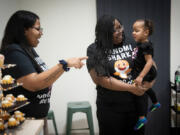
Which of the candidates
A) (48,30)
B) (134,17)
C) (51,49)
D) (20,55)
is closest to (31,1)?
(48,30)

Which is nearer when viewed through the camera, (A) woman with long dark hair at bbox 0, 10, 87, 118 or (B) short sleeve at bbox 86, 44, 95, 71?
(A) woman with long dark hair at bbox 0, 10, 87, 118

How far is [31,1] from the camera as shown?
3236 millimetres

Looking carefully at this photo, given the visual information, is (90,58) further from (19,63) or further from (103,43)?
→ (19,63)

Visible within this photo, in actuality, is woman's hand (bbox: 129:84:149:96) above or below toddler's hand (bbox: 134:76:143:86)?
A: below

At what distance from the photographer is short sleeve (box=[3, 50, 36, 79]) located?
1.30 metres

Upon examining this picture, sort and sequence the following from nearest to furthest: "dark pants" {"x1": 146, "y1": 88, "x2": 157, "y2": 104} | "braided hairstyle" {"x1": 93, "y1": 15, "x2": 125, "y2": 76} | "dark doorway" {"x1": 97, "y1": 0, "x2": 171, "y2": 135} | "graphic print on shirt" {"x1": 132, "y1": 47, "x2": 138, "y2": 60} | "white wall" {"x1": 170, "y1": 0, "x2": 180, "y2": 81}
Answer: "braided hairstyle" {"x1": 93, "y1": 15, "x2": 125, "y2": 76} → "graphic print on shirt" {"x1": 132, "y1": 47, "x2": 138, "y2": 60} → "dark pants" {"x1": 146, "y1": 88, "x2": 157, "y2": 104} → "dark doorway" {"x1": 97, "y1": 0, "x2": 171, "y2": 135} → "white wall" {"x1": 170, "y1": 0, "x2": 180, "y2": 81}

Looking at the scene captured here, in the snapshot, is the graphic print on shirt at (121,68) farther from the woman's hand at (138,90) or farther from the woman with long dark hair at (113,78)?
the woman's hand at (138,90)

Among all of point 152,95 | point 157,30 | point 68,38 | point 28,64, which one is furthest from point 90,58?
point 157,30

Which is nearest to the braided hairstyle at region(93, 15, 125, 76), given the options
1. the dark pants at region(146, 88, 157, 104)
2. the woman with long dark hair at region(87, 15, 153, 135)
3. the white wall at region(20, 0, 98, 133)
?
the woman with long dark hair at region(87, 15, 153, 135)

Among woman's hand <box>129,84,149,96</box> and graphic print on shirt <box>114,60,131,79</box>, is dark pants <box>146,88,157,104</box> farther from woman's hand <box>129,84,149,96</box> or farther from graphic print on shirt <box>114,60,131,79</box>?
graphic print on shirt <box>114,60,131,79</box>

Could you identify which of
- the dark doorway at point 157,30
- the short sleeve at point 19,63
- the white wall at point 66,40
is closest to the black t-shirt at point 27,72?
the short sleeve at point 19,63

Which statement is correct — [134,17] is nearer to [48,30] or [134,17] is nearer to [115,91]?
[48,30]

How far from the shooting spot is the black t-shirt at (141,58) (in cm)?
181

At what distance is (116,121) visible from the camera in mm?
1693
